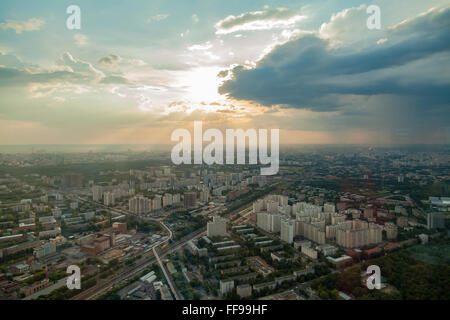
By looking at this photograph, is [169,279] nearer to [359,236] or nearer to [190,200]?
[359,236]

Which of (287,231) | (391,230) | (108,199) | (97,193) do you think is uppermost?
(97,193)

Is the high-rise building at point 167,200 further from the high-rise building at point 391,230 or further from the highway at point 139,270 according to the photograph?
the high-rise building at point 391,230

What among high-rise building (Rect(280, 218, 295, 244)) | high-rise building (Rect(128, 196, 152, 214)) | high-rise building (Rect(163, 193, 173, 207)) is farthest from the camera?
high-rise building (Rect(163, 193, 173, 207))

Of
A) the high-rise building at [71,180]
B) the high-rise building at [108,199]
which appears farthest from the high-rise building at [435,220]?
the high-rise building at [71,180]

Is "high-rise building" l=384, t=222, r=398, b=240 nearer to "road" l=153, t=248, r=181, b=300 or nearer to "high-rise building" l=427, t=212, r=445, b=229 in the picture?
"high-rise building" l=427, t=212, r=445, b=229

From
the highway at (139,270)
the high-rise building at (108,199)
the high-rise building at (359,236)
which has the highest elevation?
the high-rise building at (108,199)

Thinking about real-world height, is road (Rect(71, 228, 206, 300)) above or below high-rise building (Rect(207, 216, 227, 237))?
below

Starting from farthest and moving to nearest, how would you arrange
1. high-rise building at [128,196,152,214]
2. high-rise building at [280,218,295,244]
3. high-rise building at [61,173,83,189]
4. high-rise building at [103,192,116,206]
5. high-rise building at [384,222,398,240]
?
high-rise building at [61,173,83,189] → high-rise building at [103,192,116,206] → high-rise building at [128,196,152,214] → high-rise building at [280,218,295,244] → high-rise building at [384,222,398,240]

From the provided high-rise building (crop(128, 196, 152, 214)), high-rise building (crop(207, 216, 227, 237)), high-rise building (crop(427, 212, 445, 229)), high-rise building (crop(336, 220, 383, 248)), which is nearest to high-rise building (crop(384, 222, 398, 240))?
high-rise building (crop(336, 220, 383, 248))

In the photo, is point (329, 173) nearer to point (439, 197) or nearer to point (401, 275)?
point (439, 197)

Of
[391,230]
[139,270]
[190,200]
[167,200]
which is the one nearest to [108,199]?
[167,200]
